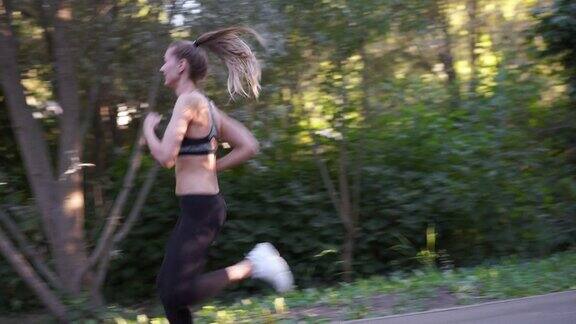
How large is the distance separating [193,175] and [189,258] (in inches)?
16.8

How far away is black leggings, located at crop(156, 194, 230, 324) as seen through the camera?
158 inches

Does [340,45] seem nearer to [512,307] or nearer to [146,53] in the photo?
[146,53]

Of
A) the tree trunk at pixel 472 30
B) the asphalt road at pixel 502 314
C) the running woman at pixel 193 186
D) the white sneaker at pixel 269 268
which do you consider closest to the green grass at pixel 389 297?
the asphalt road at pixel 502 314

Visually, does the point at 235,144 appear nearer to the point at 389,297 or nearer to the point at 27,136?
the point at 389,297

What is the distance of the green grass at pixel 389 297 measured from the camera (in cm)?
530

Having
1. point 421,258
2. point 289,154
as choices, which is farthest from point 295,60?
point 421,258

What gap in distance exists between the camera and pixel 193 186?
411 cm

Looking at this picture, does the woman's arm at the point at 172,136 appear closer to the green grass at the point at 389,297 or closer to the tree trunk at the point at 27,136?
the green grass at the point at 389,297

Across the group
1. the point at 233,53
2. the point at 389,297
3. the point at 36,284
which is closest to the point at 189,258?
the point at 233,53

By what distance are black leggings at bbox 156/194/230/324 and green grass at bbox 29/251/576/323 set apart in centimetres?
110

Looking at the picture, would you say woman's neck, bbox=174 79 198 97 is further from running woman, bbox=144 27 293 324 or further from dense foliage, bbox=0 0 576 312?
dense foliage, bbox=0 0 576 312

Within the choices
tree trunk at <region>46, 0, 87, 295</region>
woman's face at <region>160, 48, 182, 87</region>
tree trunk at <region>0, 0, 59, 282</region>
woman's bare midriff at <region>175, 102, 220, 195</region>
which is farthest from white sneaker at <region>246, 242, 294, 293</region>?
tree trunk at <region>0, 0, 59, 282</region>

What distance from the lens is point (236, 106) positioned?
731 centimetres

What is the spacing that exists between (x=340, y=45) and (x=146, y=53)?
1.91 meters
